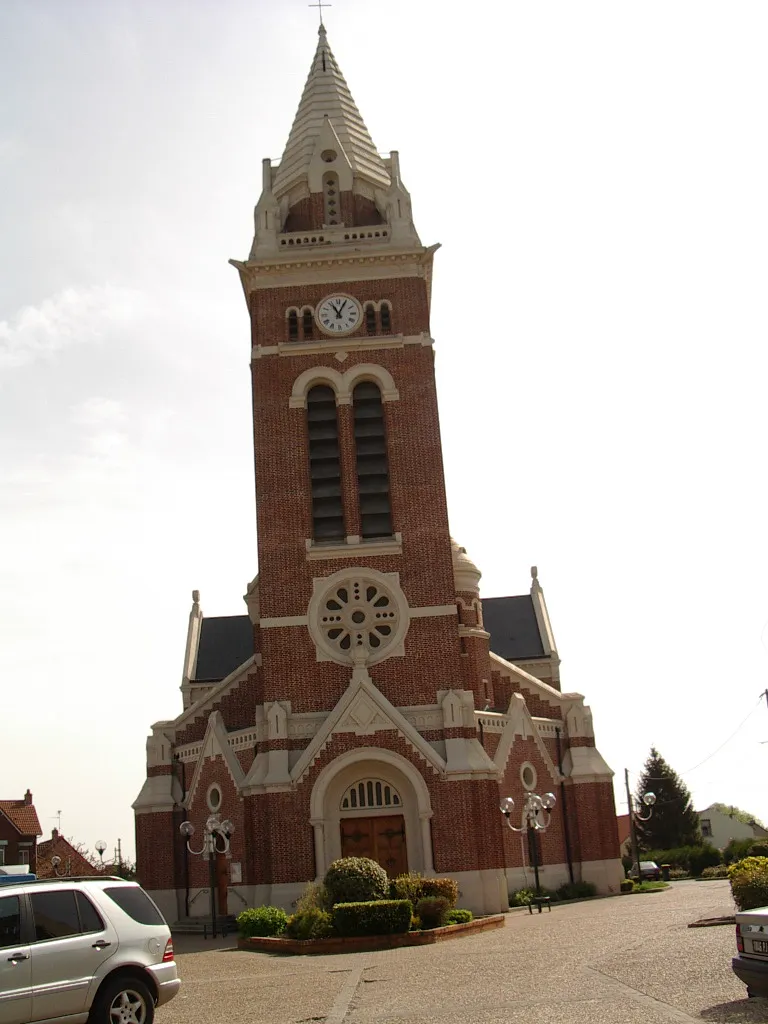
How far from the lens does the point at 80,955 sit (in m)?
12.8

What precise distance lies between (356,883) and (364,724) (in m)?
8.18

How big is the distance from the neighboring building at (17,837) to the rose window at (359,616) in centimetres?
3753

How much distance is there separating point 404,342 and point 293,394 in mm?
4232

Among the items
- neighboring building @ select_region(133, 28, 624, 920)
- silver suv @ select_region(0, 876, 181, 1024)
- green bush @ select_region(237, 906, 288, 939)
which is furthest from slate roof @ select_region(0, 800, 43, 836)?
silver suv @ select_region(0, 876, 181, 1024)

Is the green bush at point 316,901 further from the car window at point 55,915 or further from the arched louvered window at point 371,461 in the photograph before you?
the arched louvered window at point 371,461

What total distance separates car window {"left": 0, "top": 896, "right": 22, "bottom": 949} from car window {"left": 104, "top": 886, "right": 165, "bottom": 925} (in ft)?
4.04

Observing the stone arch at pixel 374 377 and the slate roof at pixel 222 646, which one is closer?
the stone arch at pixel 374 377

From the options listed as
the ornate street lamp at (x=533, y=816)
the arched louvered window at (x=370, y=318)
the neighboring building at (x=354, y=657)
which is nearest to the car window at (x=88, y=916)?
the neighboring building at (x=354, y=657)

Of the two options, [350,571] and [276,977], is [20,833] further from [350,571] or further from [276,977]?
[276,977]

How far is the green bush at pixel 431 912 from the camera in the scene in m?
25.1

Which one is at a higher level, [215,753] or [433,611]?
[433,611]

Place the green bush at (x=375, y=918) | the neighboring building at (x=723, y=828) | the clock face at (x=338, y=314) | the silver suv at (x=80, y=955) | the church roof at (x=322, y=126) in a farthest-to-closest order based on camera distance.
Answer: the neighboring building at (x=723, y=828) → the church roof at (x=322, y=126) → the clock face at (x=338, y=314) → the green bush at (x=375, y=918) → the silver suv at (x=80, y=955)

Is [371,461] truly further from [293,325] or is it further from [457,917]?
[457,917]

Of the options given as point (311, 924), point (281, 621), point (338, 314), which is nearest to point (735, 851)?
point (281, 621)
